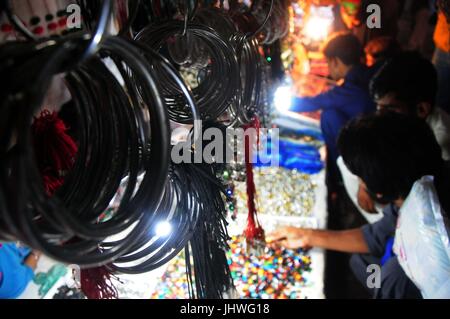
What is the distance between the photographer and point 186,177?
100cm

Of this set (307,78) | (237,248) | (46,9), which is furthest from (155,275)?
(307,78)

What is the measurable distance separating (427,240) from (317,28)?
3.27m

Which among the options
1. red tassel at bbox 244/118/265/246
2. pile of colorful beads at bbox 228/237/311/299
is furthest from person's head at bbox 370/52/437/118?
red tassel at bbox 244/118/265/246

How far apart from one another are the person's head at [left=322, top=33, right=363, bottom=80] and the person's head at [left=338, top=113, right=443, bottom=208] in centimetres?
194

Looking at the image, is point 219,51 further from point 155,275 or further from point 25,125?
point 155,275

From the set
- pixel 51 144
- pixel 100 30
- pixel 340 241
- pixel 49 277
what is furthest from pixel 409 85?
pixel 49 277

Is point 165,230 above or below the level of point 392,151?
below

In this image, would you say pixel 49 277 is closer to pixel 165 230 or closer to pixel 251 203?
pixel 251 203

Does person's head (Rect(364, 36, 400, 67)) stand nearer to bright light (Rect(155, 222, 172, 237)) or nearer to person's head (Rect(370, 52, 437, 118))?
person's head (Rect(370, 52, 437, 118))

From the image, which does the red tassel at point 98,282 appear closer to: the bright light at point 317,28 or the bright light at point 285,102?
the bright light at point 285,102

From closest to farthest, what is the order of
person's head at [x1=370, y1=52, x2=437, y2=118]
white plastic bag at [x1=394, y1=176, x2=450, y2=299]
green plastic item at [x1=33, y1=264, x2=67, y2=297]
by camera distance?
1. white plastic bag at [x1=394, y1=176, x2=450, y2=299]
2. green plastic item at [x1=33, y1=264, x2=67, y2=297]
3. person's head at [x1=370, y1=52, x2=437, y2=118]

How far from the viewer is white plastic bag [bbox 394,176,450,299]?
5.59ft

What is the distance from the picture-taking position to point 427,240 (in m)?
1.75

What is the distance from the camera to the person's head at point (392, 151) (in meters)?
1.90
